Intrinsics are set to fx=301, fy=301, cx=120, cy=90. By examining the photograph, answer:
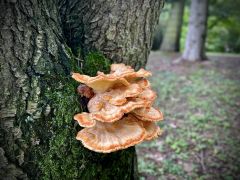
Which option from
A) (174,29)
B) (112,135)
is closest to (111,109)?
(112,135)

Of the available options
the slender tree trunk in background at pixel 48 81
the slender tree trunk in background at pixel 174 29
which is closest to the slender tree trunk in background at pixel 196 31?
the slender tree trunk in background at pixel 174 29

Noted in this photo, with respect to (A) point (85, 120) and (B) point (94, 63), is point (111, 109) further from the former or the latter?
(B) point (94, 63)

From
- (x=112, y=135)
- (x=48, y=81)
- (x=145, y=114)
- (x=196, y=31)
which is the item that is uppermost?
(x=196, y=31)

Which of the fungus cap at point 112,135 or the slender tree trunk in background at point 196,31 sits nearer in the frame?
the fungus cap at point 112,135

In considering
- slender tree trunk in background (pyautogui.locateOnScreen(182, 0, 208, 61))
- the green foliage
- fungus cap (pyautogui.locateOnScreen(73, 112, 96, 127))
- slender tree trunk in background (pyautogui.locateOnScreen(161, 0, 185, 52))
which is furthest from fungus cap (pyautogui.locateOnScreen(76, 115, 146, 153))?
slender tree trunk in background (pyautogui.locateOnScreen(161, 0, 185, 52))

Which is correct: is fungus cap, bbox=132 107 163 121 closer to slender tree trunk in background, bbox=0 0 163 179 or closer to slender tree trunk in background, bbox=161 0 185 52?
slender tree trunk in background, bbox=0 0 163 179

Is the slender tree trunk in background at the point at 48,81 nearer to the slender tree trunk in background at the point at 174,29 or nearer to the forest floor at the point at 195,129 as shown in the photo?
the forest floor at the point at 195,129

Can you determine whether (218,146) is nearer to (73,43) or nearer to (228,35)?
(73,43)

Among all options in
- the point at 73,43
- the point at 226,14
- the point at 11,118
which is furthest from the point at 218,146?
the point at 226,14
